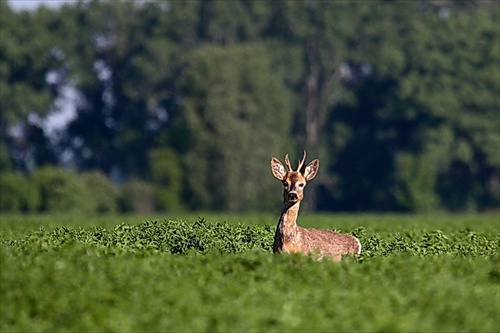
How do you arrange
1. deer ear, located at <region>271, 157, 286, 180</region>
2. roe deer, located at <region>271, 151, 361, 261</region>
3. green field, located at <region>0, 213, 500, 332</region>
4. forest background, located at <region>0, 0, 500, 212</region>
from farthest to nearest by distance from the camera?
1. forest background, located at <region>0, 0, 500, 212</region>
2. deer ear, located at <region>271, 157, 286, 180</region>
3. roe deer, located at <region>271, 151, 361, 261</region>
4. green field, located at <region>0, 213, 500, 332</region>

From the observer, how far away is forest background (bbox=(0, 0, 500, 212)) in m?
78.4

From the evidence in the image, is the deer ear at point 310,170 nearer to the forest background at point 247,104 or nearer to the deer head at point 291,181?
the deer head at point 291,181

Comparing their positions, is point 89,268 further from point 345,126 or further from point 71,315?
point 345,126

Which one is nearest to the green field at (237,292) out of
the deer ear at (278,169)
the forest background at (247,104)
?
the deer ear at (278,169)

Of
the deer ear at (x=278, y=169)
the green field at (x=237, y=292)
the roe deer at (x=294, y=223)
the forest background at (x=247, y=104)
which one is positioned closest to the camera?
the green field at (x=237, y=292)

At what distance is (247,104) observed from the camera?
3130 inches

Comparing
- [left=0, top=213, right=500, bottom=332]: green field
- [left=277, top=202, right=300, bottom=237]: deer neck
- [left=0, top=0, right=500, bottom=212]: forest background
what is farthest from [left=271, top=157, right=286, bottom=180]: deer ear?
[left=0, top=0, right=500, bottom=212]: forest background

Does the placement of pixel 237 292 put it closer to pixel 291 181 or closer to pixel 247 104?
pixel 291 181

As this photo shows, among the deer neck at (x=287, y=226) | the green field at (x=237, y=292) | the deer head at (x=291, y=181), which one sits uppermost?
the deer head at (x=291, y=181)

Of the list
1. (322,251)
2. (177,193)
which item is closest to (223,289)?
(322,251)

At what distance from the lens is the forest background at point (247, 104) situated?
78375 mm

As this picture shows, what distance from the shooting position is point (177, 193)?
Result: 79062 mm

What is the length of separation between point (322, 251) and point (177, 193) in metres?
58.7

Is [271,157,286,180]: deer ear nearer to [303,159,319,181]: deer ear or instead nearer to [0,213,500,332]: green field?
[303,159,319,181]: deer ear
